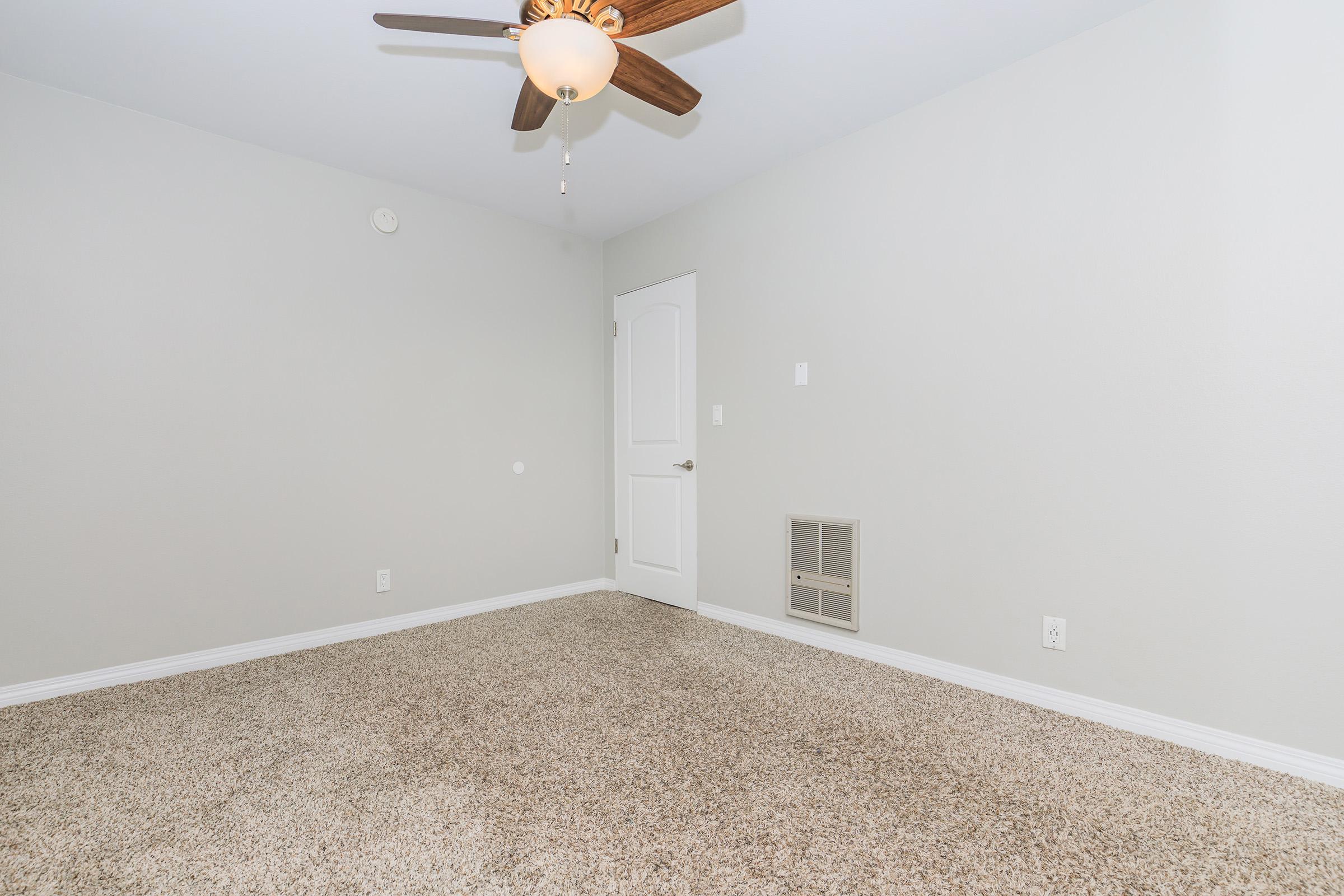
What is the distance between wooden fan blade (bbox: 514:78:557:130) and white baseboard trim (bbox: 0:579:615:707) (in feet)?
8.35

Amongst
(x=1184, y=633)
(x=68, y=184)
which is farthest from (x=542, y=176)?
(x=1184, y=633)

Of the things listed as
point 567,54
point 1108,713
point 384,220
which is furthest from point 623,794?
point 384,220

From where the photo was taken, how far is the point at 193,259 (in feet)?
8.85

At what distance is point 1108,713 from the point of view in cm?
206

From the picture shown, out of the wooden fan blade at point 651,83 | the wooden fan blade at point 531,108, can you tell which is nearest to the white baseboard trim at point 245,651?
the wooden fan blade at point 531,108

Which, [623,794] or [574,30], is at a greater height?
[574,30]

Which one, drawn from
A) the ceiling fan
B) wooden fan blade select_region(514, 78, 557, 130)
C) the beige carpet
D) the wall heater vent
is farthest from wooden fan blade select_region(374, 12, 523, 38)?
the wall heater vent

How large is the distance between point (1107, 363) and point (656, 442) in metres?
2.36

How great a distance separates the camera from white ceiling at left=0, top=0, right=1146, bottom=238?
2010 mm

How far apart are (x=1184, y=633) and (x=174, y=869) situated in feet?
9.40

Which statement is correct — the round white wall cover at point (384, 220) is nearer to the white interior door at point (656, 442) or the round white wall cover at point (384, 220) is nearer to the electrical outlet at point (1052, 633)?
the white interior door at point (656, 442)

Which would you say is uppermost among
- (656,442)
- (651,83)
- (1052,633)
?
(651,83)

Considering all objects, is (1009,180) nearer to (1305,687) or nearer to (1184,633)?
(1184,633)

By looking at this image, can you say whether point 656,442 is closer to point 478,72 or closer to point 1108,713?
point 478,72
